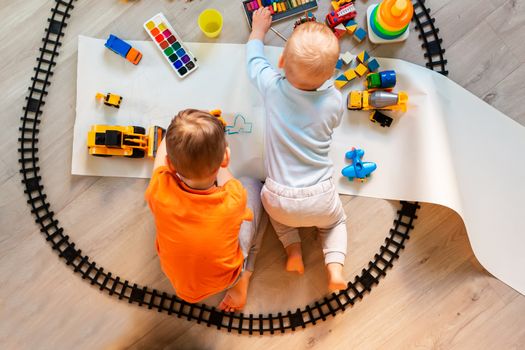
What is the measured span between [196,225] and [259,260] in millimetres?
332

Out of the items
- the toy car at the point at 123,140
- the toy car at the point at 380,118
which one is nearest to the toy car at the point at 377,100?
the toy car at the point at 380,118

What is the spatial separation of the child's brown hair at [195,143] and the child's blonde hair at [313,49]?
0.21 metres

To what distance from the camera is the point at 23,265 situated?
1.01 meters

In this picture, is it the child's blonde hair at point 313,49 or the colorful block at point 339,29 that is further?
the colorful block at point 339,29

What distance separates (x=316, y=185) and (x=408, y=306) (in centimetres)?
44

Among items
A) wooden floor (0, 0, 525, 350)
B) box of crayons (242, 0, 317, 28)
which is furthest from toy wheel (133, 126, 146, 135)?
box of crayons (242, 0, 317, 28)

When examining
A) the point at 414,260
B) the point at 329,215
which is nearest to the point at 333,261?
the point at 329,215

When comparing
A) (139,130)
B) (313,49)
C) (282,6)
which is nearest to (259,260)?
(139,130)

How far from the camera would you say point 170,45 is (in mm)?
985

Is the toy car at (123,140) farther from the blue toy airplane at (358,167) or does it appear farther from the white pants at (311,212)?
the blue toy airplane at (358,167)

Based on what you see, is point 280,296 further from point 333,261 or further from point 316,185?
point 316,185

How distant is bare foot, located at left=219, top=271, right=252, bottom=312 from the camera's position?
968mm

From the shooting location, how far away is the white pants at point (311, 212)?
85 centimetres

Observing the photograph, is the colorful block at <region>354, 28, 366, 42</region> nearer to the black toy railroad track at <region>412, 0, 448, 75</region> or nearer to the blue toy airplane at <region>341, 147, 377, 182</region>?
the black toy railroad track at <region>412, 0, 448, 75</region>
